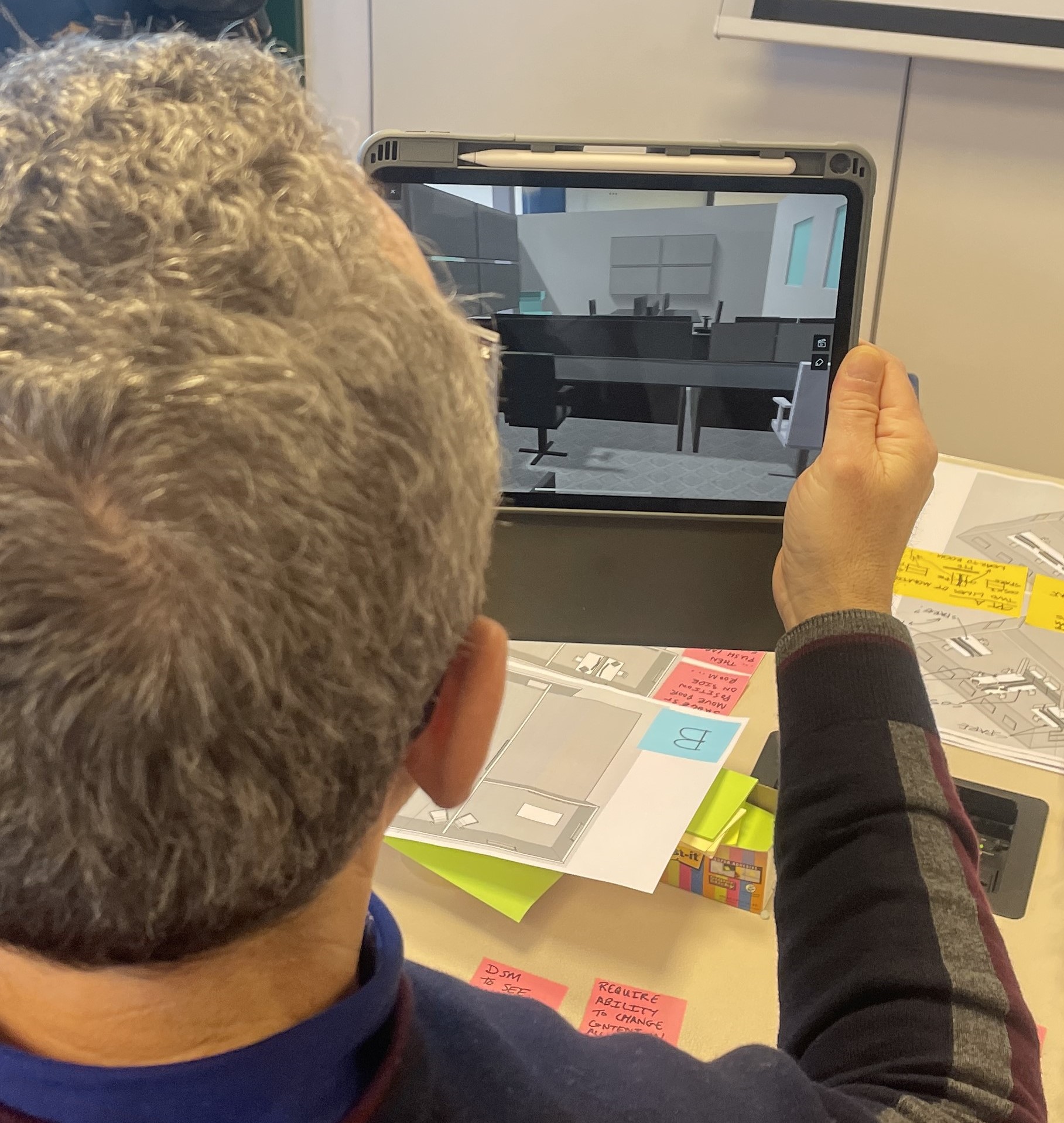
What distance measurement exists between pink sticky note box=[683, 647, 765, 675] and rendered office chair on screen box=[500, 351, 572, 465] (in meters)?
0.30

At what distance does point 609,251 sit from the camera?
66 centimetres

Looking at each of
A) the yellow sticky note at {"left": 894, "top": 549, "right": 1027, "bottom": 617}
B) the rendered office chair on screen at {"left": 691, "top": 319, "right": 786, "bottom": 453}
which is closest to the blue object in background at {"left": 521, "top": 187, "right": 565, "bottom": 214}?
the rendered office chair on screen at {"left": 691, "top": 319, "right": 786, "bottom": 453}

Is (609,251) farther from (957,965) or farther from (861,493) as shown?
(957,965)

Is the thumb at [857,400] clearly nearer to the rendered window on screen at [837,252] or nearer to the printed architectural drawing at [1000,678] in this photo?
the rendered window on screen at [837,252]

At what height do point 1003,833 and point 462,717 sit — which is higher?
point 462,717

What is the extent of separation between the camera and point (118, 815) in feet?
0.85

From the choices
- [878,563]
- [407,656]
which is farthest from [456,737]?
[878,563]

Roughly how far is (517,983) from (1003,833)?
0.37 meters

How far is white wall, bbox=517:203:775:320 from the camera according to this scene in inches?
25.4

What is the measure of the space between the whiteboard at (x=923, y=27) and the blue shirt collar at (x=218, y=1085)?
1.62 metres

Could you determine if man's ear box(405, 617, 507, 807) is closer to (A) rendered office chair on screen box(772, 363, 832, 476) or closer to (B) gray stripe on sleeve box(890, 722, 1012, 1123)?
(B) gray stripe on sleeve box(890, 722, 1012, 1123)

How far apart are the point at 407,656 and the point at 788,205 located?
474mm

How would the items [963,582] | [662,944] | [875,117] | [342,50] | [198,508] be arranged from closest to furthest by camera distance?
[198,508] < [662,944] < [963,582] < [875,117] < [342,50]

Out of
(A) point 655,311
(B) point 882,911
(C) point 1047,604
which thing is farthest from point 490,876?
(C) point 1047,604
